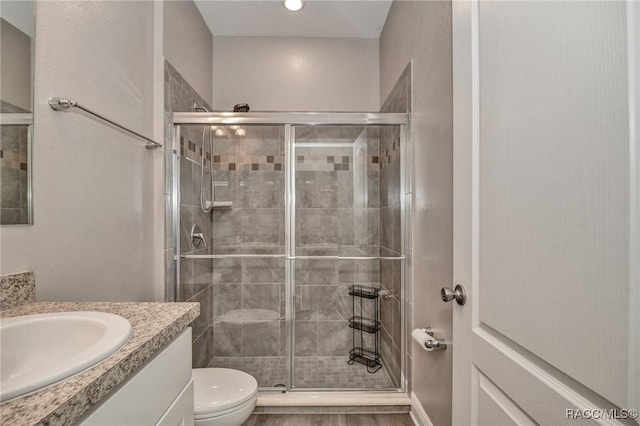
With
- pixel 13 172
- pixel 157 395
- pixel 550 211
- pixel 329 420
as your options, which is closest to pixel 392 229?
pixel 329 420

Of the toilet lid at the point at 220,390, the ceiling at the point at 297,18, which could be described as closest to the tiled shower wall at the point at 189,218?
the toilet lid at the point at 220,390

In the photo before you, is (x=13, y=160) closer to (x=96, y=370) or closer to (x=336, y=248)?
(x=96, y=370)

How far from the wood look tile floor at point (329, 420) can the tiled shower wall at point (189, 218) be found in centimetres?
58

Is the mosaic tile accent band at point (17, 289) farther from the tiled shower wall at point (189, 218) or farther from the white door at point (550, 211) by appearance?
the white door at point (550, 211)

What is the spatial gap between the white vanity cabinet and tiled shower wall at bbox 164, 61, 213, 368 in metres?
1.05

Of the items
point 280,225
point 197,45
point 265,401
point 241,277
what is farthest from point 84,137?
point 265,401

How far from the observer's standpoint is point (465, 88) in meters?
0.90

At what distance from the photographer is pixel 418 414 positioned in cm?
166

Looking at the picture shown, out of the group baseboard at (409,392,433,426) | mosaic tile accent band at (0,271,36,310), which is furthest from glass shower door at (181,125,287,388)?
mosaic tile accent band at (0,271,36,310)

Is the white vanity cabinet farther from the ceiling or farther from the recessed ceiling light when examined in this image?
the ceiling

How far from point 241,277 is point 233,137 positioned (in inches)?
40.6

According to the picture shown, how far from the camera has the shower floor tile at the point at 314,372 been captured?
198 centimetres

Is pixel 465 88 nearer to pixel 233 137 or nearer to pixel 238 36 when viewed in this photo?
pixel 233 137

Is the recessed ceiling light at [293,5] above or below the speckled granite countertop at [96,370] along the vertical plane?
above
